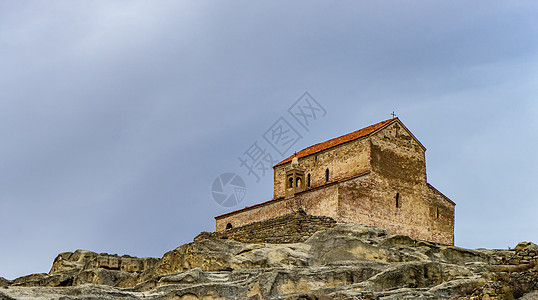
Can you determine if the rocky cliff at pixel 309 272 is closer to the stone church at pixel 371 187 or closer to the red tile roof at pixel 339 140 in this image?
the stone church at pixel 371 187

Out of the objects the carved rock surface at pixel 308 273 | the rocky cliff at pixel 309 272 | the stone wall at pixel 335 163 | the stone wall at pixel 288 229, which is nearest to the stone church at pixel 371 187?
the stone wall at pixel 335 163

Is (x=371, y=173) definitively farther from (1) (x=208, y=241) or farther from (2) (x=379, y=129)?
(1) (x=208, y=241)

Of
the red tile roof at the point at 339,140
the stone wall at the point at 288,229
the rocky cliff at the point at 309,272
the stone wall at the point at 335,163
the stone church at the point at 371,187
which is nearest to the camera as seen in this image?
the rocky cliff at the point at 309,272

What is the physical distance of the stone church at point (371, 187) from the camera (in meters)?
33.7

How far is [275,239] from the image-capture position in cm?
2844

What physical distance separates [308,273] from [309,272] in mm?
145

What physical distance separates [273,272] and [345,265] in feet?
9.91

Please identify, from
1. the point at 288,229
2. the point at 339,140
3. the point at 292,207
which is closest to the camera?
the point at 288,229

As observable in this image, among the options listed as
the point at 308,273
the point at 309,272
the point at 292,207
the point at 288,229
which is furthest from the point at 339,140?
the point at 308,273

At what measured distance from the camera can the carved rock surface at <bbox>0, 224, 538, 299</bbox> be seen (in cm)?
1585

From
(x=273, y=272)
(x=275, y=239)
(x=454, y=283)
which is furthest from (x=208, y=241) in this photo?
(x=454, y=283)

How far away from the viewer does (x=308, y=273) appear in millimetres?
18641

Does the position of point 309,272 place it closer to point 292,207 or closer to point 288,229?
point 288,229

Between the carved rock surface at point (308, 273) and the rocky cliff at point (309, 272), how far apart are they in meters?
0.02
